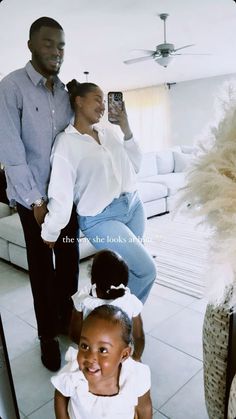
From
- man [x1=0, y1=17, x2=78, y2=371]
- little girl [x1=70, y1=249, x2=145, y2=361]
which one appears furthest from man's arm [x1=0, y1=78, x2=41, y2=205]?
little girl [x1=70, y1=249, x2=145, y2=361]

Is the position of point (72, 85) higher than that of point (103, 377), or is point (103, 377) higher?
point (72, 85)

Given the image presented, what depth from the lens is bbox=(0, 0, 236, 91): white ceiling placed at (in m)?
0.54

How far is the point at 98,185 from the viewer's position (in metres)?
0.65

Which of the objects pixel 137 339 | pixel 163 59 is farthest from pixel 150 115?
pixel 137 339

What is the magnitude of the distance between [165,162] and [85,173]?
1.10 ft

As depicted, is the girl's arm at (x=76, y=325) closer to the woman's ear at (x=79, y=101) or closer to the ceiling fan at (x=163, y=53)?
the woman's ear at (x=79, y=101)

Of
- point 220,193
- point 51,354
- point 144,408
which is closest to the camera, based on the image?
point 220,193

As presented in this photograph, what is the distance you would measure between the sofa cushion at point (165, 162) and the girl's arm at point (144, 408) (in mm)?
499

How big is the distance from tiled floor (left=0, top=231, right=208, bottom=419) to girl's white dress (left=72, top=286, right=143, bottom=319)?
5 centimetres

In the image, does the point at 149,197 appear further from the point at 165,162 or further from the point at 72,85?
Result: the point at 72,85

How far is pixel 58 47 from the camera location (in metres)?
0.54

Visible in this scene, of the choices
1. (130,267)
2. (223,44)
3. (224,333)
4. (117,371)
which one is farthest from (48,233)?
(223,44)

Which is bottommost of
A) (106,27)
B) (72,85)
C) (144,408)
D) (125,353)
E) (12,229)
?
(144,408)

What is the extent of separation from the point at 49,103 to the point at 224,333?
559 mm
